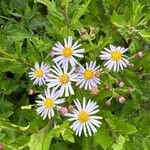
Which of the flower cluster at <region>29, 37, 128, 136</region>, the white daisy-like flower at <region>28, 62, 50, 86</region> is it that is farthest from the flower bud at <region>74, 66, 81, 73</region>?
the white daisy-like flower at <region>28, 62, 50, 86</region>

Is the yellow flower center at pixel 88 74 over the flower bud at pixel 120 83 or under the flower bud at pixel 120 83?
over

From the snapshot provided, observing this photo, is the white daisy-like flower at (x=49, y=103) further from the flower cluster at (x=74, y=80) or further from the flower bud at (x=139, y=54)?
the flower bud at (x=139, y=54)

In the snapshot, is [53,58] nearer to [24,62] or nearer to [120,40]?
[24,62]

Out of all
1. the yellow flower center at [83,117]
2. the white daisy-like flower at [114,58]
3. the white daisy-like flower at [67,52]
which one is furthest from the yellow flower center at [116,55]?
the yellow flower center at [83,117]

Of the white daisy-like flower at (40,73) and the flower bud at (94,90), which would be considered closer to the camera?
the flower bud at (94,90)

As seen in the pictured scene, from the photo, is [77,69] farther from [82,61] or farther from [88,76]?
[82,61]

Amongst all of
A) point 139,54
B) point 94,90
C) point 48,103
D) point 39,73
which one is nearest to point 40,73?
point 39,73

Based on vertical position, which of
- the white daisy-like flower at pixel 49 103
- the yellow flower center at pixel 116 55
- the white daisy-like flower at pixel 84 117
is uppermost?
the yellow flower center at pixel 116 55
